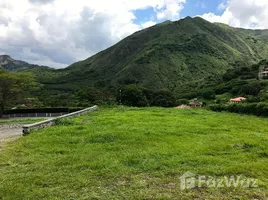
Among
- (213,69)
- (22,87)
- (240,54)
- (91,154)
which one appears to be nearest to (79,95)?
(22,87)

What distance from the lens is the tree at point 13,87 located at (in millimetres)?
33219

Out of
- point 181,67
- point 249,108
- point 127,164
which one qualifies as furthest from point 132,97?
point 181,67

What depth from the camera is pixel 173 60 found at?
14638 centimetres

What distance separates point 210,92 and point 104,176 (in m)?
79.2

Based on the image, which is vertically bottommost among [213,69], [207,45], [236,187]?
[236,187]

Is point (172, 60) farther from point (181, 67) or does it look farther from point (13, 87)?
point (13, 87)

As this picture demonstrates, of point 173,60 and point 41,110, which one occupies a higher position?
point 173,60

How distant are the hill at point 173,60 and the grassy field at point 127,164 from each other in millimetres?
97783

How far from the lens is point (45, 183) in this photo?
6242 mm

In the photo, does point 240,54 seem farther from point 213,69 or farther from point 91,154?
point 91,154

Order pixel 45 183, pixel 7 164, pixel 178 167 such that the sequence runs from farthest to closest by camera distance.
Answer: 1. pixel 7 164
2. pixel 178 167
3. pixel 45 183

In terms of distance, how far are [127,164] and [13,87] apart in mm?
29723

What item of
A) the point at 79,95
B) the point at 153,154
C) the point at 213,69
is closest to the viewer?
the point at 153,154

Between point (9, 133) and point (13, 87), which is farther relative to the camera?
point (13, 87)
